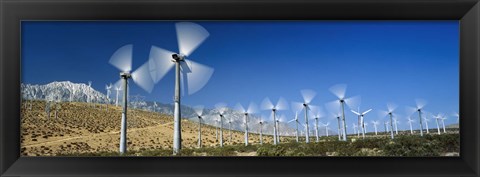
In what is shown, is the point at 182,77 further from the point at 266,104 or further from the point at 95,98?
the point at 266,104

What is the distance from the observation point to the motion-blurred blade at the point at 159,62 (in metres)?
4.23

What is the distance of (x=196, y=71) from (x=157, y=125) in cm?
79

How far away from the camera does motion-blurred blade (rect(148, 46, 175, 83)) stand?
13.9ft

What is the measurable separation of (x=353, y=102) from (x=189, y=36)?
1933 mm

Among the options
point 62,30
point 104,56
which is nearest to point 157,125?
point 104,56

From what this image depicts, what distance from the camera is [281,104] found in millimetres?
5160

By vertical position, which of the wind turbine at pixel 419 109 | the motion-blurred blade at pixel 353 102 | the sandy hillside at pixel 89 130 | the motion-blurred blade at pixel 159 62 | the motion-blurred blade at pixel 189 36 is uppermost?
the motion-blurred blade at pixel 189 36

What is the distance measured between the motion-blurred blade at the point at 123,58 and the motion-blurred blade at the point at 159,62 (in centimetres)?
18

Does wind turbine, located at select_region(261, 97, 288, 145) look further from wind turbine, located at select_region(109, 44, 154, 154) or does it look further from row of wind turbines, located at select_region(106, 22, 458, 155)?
wind turbine, located at select_region(109, 44, 154, 154)

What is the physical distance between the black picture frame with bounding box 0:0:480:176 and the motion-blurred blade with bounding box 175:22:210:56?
527mm

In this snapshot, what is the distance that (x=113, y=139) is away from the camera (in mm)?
4234

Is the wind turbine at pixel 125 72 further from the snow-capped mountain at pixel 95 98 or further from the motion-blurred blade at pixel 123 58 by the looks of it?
the snow-capped mountain at pixel 95 98

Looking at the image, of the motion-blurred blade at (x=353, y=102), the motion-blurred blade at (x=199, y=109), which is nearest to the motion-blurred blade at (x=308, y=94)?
the motion-blurred blade at (x=353, y=102)
